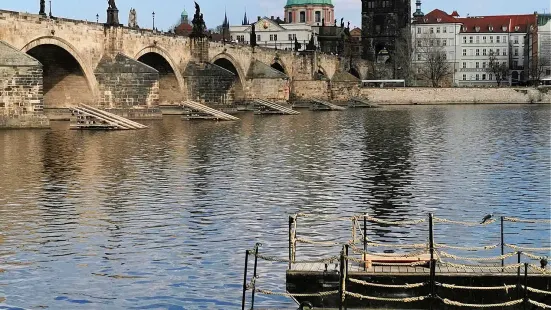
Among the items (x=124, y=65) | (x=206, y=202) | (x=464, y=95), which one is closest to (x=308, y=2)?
(x=464, y=95)

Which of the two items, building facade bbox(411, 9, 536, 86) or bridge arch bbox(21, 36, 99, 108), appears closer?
bridge arch bbox(21, 36, 99, 108)

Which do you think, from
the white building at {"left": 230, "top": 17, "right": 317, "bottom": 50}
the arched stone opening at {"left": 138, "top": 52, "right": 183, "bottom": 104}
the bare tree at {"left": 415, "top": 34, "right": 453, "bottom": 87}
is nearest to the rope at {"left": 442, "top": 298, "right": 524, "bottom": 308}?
the arched stone opening at {"left": 138, "top": 52, "right": 183, "bottom": 104}

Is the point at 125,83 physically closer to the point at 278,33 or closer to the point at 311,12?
the point at 278,33

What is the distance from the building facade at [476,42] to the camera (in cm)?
14212

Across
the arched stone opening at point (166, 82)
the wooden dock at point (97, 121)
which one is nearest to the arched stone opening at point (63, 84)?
the wooden dock at point (97, 121)

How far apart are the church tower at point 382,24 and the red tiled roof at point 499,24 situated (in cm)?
1406

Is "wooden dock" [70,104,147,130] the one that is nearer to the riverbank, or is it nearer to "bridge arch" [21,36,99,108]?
"bridge arch" [21,36,99,108]

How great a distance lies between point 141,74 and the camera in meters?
49.0

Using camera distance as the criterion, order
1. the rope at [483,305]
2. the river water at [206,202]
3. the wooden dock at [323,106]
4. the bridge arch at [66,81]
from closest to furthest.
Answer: the rope at [483,305], the river water at [206,202], the bridge arch at [66,81], the wooden dock at [323,106]

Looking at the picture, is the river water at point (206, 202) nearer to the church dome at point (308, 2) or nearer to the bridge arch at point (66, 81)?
the bridge arch at point (66, 81)

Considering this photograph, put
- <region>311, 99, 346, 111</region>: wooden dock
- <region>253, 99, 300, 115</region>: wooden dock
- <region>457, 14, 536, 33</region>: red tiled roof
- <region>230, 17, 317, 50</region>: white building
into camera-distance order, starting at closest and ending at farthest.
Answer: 1. <region>253, 99, 300, 115</region>: wooden dock
2. <region>311, 99, 346, 111</region>: wooden dock
3. <region>230, 17, 317, 50</region>: white building
4. <region>457, 14, 536, 33</region>: red tiled roof

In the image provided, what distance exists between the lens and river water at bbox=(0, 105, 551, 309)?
41.4 feet

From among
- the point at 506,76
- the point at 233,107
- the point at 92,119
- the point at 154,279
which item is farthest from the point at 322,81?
the point at 154,279

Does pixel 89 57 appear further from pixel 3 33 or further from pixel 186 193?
pixel 186 193
